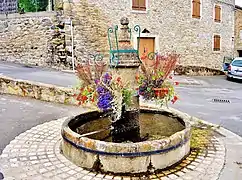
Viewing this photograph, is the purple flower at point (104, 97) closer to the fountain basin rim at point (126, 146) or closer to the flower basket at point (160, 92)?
the fountain basin rim at point (126, 146)

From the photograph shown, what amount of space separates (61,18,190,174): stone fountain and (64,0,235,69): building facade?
270 inches

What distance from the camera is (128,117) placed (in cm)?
407

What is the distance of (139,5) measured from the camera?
15.0 metres

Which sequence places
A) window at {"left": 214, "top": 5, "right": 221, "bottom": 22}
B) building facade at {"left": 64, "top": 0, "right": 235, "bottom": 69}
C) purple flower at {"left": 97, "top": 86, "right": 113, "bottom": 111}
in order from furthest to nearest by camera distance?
1. window at {"left": 214, "top": 5, "right": 221, "bottom": 22}
2. building facade at {"left": 64, "top": 0, "right": 235, "bottom": 69}
3. purple flower at {"left": 97, "top": 86, "right": 113, "bottom": 111}

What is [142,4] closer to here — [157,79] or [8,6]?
[8,6]

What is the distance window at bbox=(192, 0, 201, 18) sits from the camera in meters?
18.1

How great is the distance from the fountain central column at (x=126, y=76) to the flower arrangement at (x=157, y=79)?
0.40ft

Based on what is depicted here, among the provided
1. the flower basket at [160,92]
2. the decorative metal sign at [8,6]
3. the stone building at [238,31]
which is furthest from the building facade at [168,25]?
the flower basket at [160,92]

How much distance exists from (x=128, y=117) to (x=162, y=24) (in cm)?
1306

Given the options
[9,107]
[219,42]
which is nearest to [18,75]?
[9,107]

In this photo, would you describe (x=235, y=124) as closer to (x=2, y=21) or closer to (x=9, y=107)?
(x=9, y=107)

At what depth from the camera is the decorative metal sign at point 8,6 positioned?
15070 mm

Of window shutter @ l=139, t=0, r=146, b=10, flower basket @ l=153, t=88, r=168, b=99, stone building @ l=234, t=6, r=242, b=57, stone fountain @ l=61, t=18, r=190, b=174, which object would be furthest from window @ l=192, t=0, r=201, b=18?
flower basket @ l=153, t=88, r=168, b=99

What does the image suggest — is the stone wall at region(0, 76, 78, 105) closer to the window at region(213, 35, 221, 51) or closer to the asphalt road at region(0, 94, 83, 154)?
the asphalt road at region(0, 94, 83, 154)
